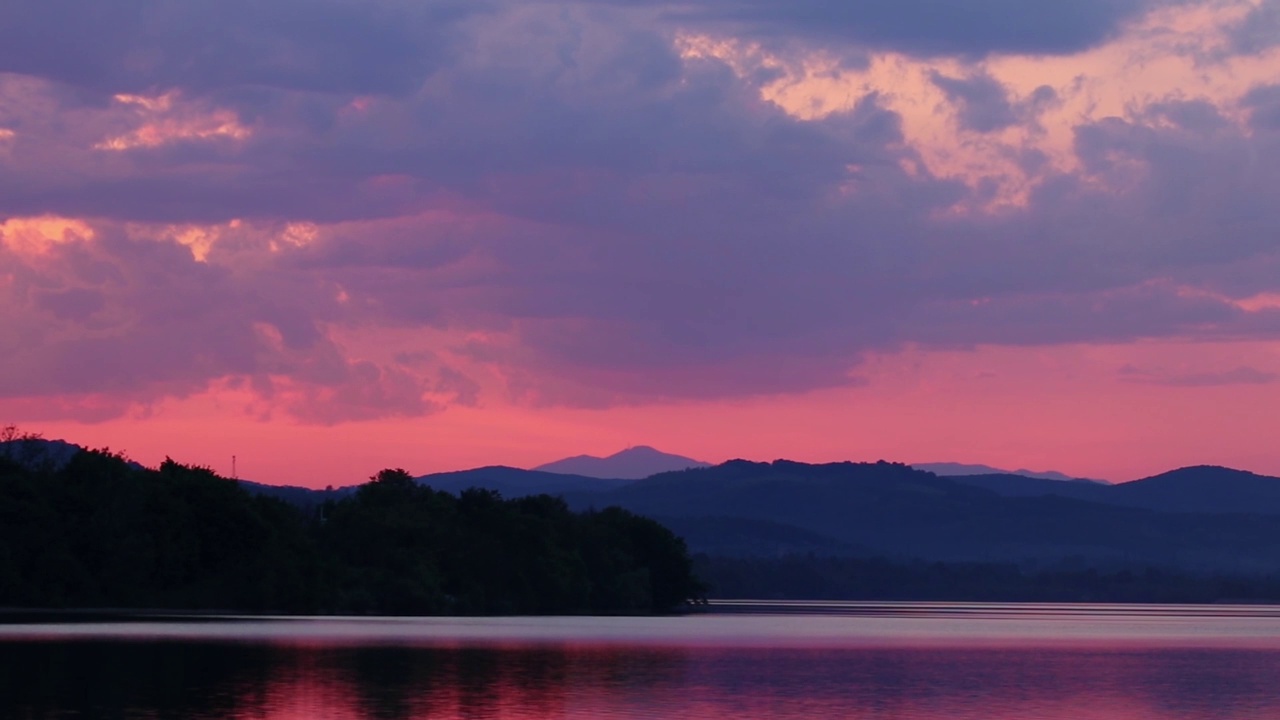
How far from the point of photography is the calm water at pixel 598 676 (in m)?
51.2

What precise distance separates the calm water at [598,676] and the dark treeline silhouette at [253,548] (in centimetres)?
3049

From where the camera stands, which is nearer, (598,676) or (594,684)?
(594,684)

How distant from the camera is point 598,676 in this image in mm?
65562

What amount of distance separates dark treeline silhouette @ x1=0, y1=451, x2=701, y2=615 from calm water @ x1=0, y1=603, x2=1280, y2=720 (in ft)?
100

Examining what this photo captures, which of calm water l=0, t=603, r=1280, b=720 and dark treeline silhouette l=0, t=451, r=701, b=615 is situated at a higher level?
dark treeline silhouette l=0, t=451, r=701, b=615

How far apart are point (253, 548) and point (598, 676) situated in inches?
3631

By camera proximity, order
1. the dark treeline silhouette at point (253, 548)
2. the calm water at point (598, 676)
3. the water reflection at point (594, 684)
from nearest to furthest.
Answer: the water reflection at point (594, 684) → the calm water at point (598, 676) → the dark treeline silhouette at point (253, 548)

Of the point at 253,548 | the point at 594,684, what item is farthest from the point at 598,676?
the point at 253,548

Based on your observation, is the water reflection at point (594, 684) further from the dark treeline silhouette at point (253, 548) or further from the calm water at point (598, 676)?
the dark treeline silhouette at point (253, 548)

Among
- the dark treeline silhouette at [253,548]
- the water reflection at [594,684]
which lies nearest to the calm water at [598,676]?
the water reflection at [594,684]

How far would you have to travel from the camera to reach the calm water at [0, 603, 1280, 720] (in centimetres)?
5125

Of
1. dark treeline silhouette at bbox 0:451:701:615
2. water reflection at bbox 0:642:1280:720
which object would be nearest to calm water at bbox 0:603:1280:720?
water reflection at bbox 0:642:1280:720

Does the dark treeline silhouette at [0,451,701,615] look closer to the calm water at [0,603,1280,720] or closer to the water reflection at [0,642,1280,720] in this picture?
the calm water at [0,603,1280,720]

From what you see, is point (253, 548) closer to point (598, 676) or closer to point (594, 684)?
point (598, 676)
